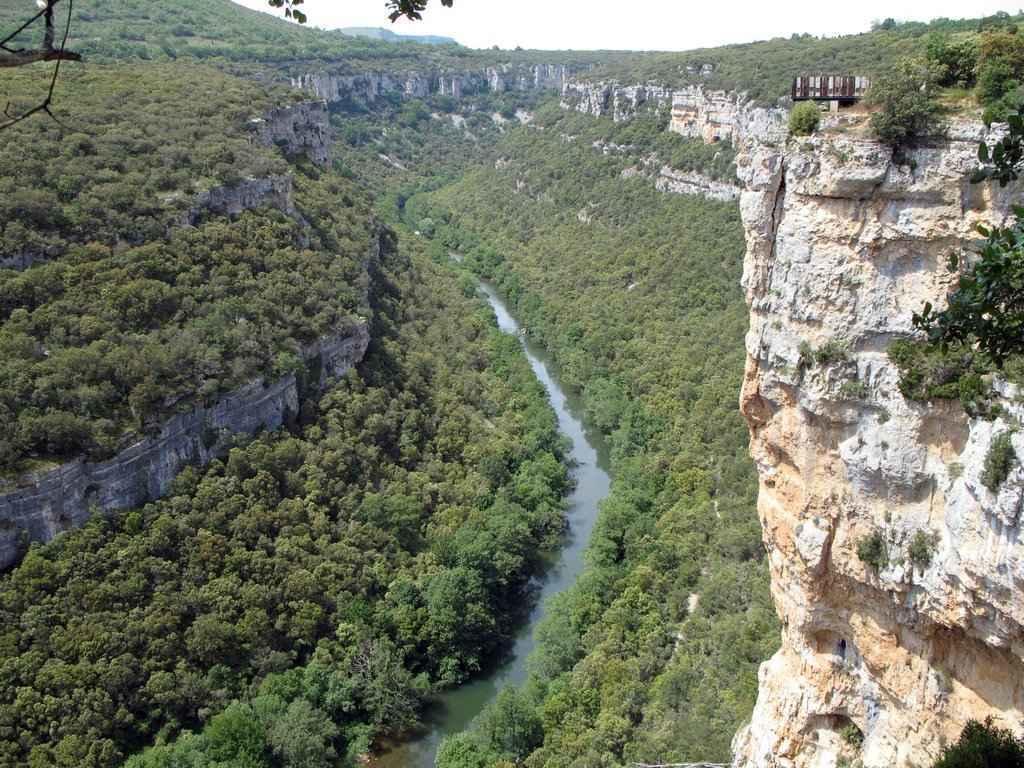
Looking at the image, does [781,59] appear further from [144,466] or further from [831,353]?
[831,353]

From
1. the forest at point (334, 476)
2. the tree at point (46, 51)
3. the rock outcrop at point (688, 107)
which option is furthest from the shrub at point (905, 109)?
the rock outcrop at point (688, 107)

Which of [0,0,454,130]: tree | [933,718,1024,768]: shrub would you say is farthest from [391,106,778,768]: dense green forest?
[0,0,454,130]: tree

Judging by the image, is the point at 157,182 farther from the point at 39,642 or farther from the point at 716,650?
the point at 716,650

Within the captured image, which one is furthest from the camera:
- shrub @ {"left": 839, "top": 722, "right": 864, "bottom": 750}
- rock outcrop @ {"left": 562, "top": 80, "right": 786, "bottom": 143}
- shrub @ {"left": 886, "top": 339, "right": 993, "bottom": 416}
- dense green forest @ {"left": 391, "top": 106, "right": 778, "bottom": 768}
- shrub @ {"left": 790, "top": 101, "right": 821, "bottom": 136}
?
rock outcrop @ {"left": 562, "top": 80, "right": 786, "bottom": 143}

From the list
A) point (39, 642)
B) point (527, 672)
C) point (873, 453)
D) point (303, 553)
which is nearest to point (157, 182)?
point (303, 553)

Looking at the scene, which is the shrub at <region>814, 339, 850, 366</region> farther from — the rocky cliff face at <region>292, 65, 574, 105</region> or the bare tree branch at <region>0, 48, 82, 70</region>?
the rocky cliff face at <region>292, 65, 574, 105</region>

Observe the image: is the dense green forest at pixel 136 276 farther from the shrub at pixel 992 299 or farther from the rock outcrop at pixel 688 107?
the rock outcrop at pixel 688 107
